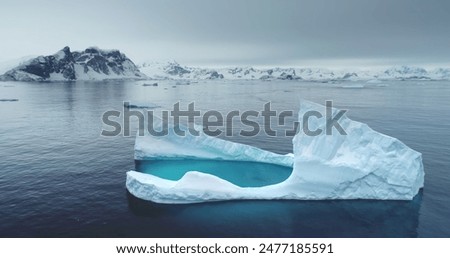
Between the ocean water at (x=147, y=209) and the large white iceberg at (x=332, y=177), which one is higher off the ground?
the large white iceberg at (x=332, y=177)

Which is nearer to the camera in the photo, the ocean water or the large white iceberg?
the ocean water

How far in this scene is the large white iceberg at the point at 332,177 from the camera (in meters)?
19.6

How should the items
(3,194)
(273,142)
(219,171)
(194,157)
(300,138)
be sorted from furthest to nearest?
(273,142)
(194,157)
(219,171)
(300,138)
(3,194)

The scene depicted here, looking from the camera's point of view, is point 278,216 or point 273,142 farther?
point 273,142

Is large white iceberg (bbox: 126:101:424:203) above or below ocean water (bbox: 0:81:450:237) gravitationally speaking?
above

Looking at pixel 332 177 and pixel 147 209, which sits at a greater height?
pixel 332 177

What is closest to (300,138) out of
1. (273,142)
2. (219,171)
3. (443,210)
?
(219,171)

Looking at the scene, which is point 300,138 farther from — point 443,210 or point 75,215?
A: point 75,215

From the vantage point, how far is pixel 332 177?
20.1 meters

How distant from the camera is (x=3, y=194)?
66.8ft

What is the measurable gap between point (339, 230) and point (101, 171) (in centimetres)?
1772

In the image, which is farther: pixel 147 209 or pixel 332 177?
pixel 332 177

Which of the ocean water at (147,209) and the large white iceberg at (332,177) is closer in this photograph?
the ocean water at (147,209)

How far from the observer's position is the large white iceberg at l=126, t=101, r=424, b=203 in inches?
771
